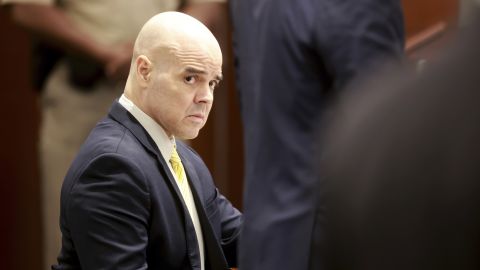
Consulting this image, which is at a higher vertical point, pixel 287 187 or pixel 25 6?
pixel 25 6

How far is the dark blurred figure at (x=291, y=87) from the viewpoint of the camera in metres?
1.66

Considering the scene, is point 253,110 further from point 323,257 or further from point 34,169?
point 34,169

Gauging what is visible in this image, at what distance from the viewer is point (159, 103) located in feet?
6.57

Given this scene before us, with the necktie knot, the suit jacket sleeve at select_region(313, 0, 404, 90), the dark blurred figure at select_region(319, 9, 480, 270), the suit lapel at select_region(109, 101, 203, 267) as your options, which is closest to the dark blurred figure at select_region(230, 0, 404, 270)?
the suit jacket sleeve at select_region(313, 0, 404, 90)

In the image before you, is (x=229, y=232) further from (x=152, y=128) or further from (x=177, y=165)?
(x=152, y=128)

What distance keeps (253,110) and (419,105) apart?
2.72 feet

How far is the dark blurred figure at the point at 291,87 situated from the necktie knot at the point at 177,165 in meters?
0.29

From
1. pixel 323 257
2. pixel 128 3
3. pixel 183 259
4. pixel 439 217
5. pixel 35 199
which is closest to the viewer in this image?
pixel 439 217

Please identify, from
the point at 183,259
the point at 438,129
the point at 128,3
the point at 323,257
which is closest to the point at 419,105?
the point at 438,129

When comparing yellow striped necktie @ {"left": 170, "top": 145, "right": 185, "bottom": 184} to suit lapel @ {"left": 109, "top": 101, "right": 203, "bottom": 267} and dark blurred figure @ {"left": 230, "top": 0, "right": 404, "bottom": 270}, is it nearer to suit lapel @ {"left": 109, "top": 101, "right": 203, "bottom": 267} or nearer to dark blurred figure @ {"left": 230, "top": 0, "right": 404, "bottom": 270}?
suit lapel @ {"left": 109, "top": 101, "right": 203, "bottom": 267}

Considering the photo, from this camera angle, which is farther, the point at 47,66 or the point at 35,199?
the point at 35,199

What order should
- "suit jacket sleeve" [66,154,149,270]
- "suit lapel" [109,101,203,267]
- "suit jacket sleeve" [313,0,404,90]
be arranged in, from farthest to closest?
"suit lapel" [109,101,203,267], "suit jacket sleeve" [66,154,149,270], "suit jacket sleeve" [313,0,404,90]

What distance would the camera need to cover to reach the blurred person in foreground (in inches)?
111

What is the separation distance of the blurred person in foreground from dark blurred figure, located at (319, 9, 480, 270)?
1.84m
